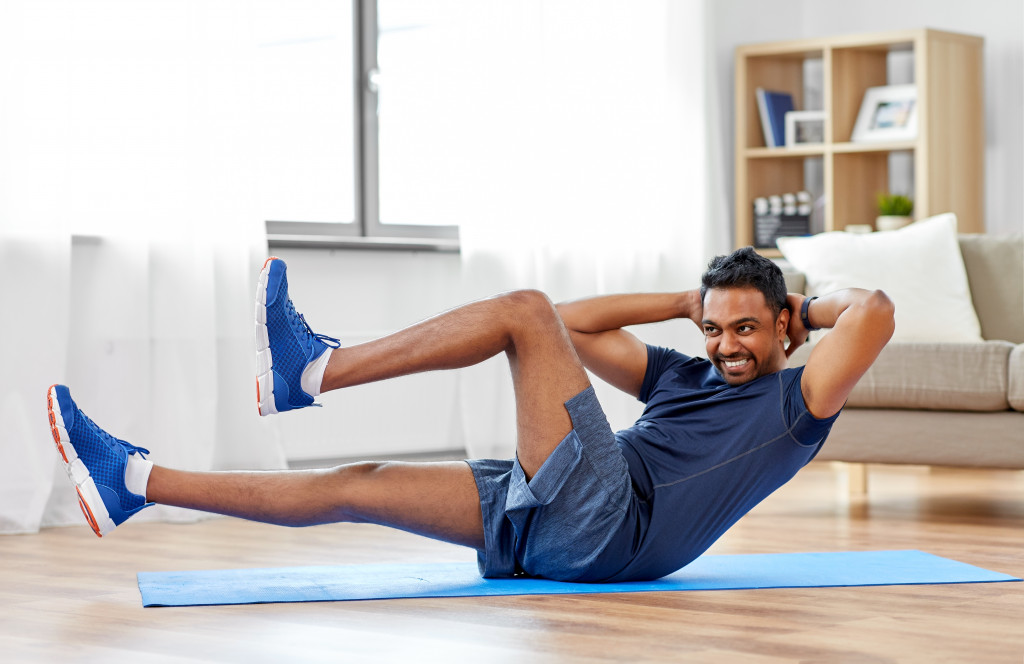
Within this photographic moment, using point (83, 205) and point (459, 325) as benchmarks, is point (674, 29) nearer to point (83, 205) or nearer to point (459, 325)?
point (83, 205)

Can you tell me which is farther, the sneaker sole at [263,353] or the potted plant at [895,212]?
the potted plant at [895,212]

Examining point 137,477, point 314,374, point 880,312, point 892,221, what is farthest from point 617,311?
point 892,221

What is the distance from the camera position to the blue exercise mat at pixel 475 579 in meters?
2.20

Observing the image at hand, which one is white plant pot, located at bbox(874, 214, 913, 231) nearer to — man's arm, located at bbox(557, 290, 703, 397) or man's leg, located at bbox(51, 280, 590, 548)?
man's arm, located at bbox(557, 290, 703, 397)

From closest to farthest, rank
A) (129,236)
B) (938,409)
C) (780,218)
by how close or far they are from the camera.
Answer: (938,409), (129,236), (780,218)

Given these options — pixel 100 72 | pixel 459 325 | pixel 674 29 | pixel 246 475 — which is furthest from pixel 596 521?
pixel 674 29

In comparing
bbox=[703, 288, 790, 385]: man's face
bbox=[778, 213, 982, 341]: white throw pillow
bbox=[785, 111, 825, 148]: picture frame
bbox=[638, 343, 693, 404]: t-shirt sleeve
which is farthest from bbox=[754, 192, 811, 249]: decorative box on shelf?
bbox=[703, 288, 790, 385]: man's face

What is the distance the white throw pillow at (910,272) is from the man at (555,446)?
5.45ft

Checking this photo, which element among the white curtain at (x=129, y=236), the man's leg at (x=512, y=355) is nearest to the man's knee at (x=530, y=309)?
Answer: the man's leg at (x=512, y=355)

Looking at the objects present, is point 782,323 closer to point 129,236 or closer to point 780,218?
point 129,236

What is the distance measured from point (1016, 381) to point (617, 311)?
52.3 inches

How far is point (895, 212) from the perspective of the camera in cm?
496

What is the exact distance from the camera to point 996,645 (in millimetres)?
1816

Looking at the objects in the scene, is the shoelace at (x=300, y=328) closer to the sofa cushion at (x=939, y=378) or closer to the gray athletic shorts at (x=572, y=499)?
the gray athletic shorts at (x=572, y=499)
